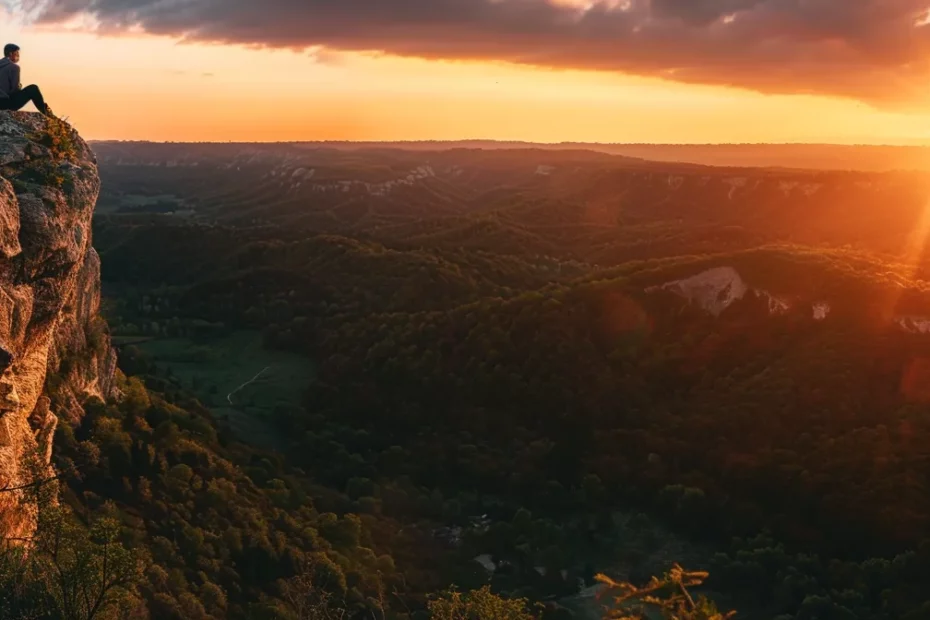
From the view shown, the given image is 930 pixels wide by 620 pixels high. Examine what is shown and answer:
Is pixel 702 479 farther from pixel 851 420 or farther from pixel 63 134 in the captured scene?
pixel 63 134

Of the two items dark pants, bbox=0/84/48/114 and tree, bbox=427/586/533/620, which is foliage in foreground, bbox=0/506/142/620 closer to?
tree, bbox=427/586/533/620

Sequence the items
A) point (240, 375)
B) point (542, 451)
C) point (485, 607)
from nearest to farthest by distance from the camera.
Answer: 1. point (485, 607)
2. point (542, 451)
3. point (240, 375)

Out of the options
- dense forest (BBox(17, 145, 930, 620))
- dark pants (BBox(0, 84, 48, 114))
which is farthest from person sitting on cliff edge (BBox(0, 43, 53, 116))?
dense forest (BBox(17, 145, 930, 620))

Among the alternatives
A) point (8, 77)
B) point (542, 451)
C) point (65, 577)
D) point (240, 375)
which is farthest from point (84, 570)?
point (240, 375)

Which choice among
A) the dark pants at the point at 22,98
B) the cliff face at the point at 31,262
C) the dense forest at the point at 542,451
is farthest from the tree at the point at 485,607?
the dark pants at the point at 22,98

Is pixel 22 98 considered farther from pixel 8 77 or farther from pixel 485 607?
pixel 485 607

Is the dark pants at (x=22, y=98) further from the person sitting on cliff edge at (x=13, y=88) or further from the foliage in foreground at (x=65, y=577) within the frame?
the foliage in foreground at (x=65, y=577)
